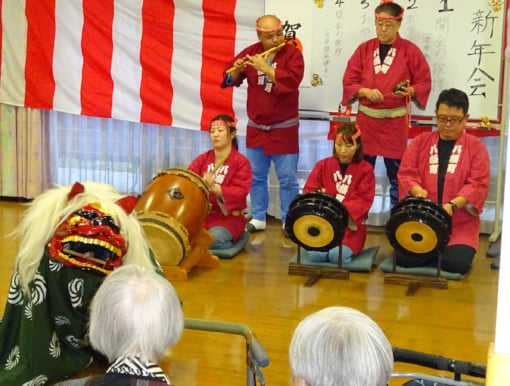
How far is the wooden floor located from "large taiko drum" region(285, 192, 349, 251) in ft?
0.67

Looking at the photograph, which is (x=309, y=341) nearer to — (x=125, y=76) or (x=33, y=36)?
(x=125, y=76)

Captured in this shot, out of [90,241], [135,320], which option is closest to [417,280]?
[90,241]

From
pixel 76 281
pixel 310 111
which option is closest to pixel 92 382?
pixel 76 281

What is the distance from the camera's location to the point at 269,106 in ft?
16.3

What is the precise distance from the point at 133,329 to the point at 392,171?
3.49 m

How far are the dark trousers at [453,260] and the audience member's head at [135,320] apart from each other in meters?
2.69

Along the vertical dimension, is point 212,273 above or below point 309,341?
below

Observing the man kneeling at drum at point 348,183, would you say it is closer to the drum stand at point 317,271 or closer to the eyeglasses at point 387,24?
the drum stand at point 317,271

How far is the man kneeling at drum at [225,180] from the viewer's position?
4.62 metres

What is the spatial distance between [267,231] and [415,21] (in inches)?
63.3

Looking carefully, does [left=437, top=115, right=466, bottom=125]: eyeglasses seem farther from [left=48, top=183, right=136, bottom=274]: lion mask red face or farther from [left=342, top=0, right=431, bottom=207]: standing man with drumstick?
[left=48, top=183, right=136, bottom=274]: lion mask red face

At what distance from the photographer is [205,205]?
4.32 m

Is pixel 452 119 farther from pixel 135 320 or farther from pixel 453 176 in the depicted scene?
pixel 135 320

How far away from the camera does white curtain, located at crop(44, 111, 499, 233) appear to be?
557cm
